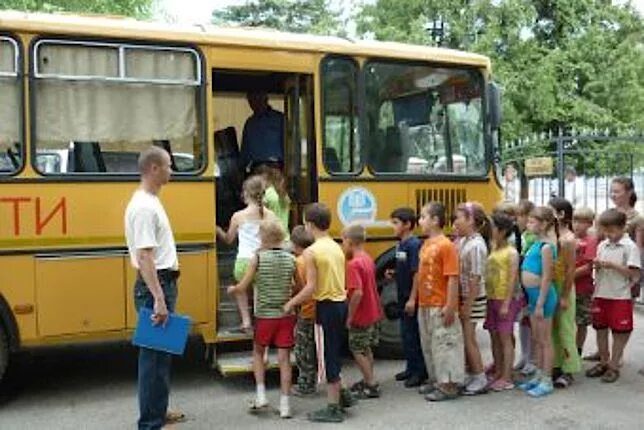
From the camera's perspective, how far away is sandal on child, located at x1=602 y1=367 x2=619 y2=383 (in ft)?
22.3

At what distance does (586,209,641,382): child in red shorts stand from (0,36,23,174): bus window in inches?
181

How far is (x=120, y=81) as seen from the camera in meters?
6.20

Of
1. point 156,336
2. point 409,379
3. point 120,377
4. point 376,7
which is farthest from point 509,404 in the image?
point 376,7

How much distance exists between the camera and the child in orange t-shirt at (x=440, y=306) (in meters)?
6.09

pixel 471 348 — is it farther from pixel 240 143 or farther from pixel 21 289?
pixel 21 289

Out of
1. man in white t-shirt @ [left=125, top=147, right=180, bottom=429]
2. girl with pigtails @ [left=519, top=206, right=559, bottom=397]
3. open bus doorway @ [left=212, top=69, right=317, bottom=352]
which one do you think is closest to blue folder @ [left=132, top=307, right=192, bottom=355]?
man in white t-shirt @ [left=125, top=147, right=180, bottom=429]

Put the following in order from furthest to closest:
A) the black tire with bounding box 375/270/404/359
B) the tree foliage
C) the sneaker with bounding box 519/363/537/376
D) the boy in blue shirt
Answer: the tree foliage
the black tire with bounding box 375/270/404/359
the sneaker with bounding box 519/363/537/376
the boy in blue shirt

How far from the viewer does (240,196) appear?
8.20m

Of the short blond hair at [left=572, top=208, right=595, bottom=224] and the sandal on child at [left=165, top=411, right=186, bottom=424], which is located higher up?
the short blond hair at [left=572, top=208, right=595, bottom=224]

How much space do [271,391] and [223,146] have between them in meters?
2.99

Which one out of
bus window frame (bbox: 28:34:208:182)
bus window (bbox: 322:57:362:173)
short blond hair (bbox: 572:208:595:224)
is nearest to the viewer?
bus window frame (bbox: 28:34:208:182)

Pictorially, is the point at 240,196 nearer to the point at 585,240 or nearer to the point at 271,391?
the point at 271,391

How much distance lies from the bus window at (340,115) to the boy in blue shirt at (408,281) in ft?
2.21

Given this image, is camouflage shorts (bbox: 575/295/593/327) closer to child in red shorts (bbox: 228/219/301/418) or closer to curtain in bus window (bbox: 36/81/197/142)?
child in red shorts (bbox: 228/219/301/418)
